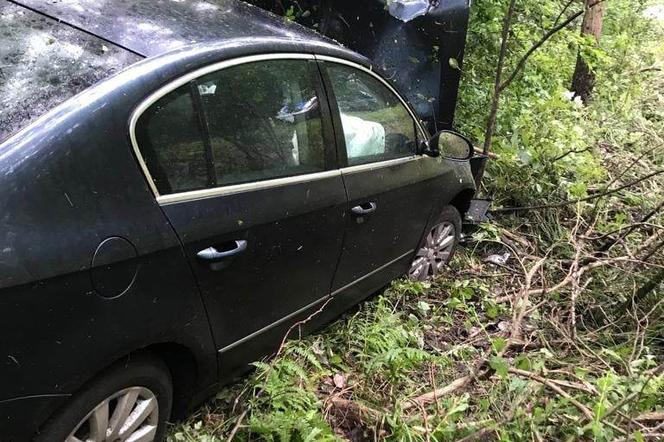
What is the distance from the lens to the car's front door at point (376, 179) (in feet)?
9.59

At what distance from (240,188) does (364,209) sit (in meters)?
0.91

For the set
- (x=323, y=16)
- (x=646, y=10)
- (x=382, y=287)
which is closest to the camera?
(x=382, y=287)

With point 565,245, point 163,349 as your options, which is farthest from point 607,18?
point 163,349

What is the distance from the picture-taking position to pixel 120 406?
2.03 m

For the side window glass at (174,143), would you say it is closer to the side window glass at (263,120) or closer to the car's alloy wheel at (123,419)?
the side window glass at (263,120)

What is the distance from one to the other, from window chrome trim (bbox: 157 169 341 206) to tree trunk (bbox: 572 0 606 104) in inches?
250

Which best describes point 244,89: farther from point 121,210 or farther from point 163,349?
point 163,349

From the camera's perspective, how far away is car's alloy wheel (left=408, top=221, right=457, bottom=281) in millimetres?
4074

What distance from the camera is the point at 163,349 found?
217cm

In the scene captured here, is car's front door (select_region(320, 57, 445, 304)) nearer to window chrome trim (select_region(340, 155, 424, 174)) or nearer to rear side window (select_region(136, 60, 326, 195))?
window chrome trim (select_region(340, 155, 424, 174))

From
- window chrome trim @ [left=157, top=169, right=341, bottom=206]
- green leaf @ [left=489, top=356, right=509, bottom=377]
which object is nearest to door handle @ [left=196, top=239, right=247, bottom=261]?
window chrome trim @ [left=157, top=169, right=341, bottom=206]

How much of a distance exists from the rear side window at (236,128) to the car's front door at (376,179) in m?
0.23

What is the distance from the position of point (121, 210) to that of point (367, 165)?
1.54 metres

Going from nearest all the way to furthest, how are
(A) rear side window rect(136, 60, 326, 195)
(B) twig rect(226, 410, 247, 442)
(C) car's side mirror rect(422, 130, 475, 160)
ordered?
(A) rear side window rect(136, 60, 326, 195)
(B) twig rect(226, 410, 247, 442)
(C) car's side mirror rect(422, 130, 475, 160)
